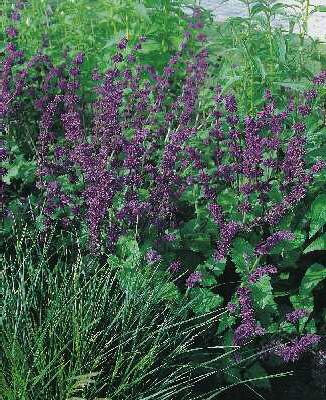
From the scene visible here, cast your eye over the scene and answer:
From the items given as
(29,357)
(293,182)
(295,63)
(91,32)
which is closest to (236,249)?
(293,182)

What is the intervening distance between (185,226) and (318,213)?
68 centimetres

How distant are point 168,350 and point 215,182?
1.11m

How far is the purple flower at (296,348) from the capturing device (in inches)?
125

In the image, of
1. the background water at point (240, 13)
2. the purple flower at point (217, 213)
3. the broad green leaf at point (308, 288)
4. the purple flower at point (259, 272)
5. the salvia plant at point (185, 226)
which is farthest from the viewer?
the background water at point (240, 13)

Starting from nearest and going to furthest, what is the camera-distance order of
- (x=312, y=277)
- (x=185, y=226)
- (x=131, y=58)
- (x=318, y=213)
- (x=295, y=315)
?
(x=295, y=315) → (x=318, y=213) → (x=312, y=277) → (x=185, y=226) → (x=131, y=58)

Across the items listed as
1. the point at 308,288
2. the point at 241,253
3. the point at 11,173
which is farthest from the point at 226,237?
the point at 11,173

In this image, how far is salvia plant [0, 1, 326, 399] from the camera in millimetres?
3092

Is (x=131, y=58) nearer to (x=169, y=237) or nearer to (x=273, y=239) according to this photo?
(x=169, y=237)

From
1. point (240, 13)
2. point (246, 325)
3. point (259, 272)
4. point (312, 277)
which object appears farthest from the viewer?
point (240, 13)

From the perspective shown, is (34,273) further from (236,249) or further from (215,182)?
(215,182)

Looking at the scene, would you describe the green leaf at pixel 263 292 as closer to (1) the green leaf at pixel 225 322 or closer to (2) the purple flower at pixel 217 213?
(1) the green leaf at pixel 225 322

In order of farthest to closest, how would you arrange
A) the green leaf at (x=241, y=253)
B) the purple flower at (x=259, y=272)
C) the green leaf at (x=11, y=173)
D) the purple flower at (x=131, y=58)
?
the purple flower at (x=131, y=58)
the green leaf at (x=11, y=173)
the green leaf at (x=241, y=253)
the purple flower at (x=259, y=272)

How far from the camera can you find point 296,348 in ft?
10.5

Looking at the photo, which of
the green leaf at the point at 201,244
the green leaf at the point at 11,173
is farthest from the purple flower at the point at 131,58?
the green leaf at the point at 201,244
